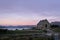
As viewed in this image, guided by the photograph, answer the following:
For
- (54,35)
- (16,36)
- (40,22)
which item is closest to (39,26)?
(40,22)

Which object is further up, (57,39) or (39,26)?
(39,26)

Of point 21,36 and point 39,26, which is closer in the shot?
point 21,36

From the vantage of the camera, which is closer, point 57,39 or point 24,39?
point 24,39

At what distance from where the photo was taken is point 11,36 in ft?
86.5

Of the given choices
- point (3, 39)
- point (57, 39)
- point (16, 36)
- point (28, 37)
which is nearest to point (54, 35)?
point (57, 39)

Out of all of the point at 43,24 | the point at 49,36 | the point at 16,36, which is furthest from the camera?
the point at 43,24

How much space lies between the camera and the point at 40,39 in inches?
1084

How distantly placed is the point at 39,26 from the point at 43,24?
156cm

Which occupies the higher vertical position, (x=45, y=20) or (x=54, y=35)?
(x=45, y=20)

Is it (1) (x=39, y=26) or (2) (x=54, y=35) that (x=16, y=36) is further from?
(1) (x=39, y=26)

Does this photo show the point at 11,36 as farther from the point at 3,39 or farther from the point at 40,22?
the point at 40,22

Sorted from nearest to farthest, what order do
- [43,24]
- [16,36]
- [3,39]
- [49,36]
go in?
[3,39], [16,36], [49,36], [43,24]

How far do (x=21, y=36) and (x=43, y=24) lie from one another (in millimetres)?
20959

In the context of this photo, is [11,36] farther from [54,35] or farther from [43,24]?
[43,24]
